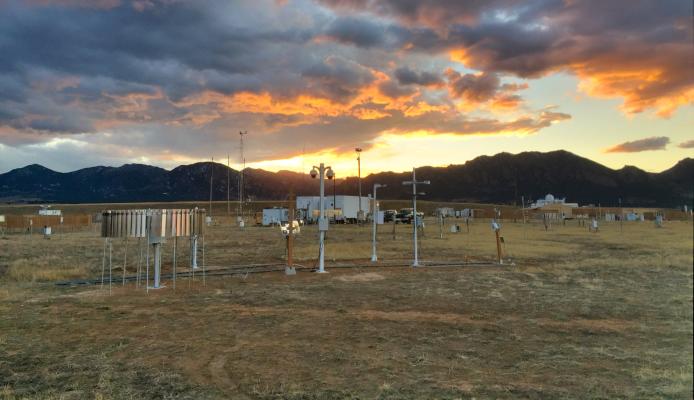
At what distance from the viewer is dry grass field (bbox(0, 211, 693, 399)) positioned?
7980 millimetres

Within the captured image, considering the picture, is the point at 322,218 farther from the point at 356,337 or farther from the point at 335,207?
the point at 335,207

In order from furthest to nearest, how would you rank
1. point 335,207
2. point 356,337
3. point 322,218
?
A: point 335,207, point 322,218, point 356,337

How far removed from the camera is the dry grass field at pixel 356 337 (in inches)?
314

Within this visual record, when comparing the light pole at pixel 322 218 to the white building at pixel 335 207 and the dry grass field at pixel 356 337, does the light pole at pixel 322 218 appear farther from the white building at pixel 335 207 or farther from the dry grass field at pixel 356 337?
the white building at pixel 335 207

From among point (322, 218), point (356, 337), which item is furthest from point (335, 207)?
point (356, 337)

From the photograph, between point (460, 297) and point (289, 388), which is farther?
point (460, 297)

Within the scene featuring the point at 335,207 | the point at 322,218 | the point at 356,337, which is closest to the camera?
the point at 356,337

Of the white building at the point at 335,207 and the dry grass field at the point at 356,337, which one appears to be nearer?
the dry grass field at the point at 356,337

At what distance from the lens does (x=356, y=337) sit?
1111 centimetres

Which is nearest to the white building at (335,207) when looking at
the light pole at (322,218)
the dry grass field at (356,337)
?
the light pole at (322,218)

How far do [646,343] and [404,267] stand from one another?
14697mm

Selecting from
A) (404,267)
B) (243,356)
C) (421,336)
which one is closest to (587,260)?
(404,267)

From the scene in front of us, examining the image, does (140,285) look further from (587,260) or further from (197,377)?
(587,260)

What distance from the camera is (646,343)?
10.4 meters
